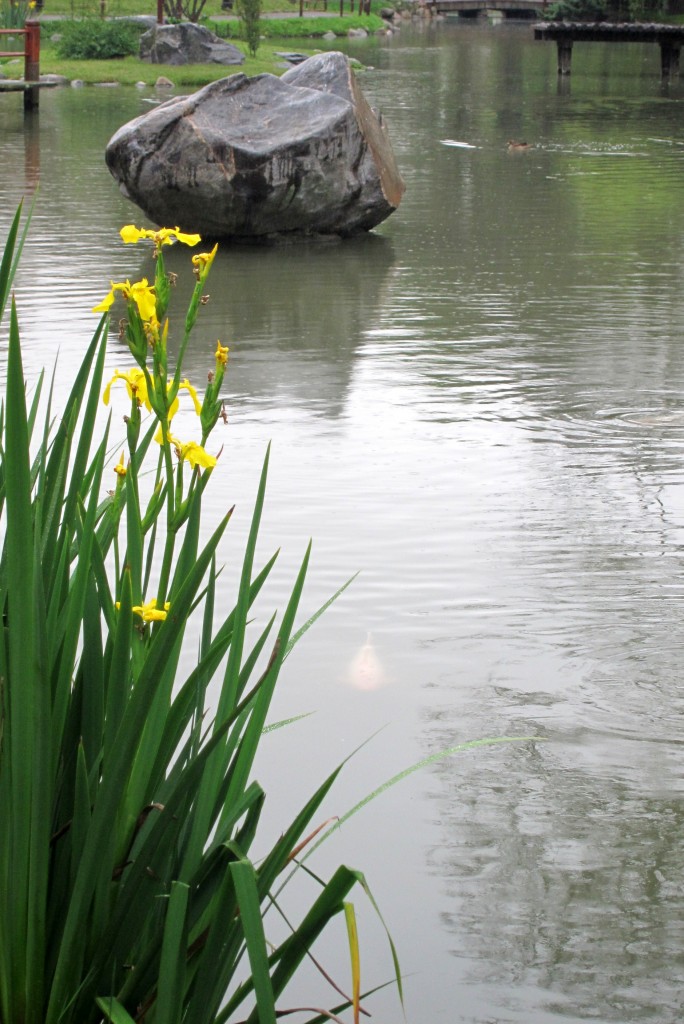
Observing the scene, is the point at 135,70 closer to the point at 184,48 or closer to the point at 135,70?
the point at 135,70

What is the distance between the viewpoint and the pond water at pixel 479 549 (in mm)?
2717

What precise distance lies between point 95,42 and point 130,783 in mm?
→ 29453

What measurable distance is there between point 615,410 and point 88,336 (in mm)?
2849

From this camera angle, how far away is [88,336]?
7.45 meters

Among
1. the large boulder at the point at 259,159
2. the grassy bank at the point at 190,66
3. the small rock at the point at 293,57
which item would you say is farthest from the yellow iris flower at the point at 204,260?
the small rock at the point at 293,57

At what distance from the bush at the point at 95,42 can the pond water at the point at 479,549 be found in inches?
748

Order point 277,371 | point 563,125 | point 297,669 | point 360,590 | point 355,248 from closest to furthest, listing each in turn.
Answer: point 297,669, point 360,590, point 277,371, point 355,248, point 563,125

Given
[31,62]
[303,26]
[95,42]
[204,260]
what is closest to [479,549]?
[204,260]

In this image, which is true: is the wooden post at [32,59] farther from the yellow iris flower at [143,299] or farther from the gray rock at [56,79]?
the yellow iris flower at [143,299]

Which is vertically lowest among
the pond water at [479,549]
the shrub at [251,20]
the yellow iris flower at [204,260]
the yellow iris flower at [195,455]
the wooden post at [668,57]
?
the pond water at [479,549]

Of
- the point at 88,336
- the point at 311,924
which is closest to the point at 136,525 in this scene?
the point at 311,924

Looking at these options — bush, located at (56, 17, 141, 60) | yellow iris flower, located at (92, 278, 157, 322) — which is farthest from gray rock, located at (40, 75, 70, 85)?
yellow iris flower, located at (92, 278, 157, 322)

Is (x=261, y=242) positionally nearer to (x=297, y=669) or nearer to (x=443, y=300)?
(x=443, y=300)

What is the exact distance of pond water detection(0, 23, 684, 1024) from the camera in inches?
107
